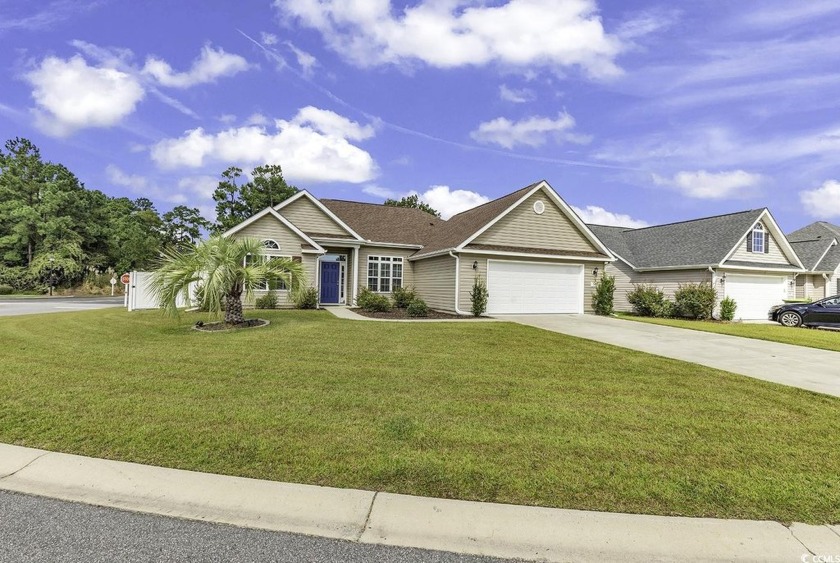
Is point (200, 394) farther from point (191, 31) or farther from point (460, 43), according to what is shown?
point (460, 43)

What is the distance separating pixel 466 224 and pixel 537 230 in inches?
124

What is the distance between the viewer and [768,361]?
342 inches

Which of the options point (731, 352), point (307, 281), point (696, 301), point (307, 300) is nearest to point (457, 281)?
point (307, 300)

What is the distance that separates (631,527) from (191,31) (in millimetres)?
15358

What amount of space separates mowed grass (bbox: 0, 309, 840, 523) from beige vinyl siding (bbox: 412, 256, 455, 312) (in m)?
9.50

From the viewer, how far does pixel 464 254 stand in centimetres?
1731

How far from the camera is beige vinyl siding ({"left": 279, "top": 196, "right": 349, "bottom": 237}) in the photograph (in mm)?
20641

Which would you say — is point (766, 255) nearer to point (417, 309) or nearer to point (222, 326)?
point (417, 309)

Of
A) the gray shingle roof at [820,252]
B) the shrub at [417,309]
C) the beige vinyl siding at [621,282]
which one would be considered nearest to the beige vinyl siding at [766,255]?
the beige vinyl siding at [621,282]

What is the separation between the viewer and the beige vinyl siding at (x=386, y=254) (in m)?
21.1

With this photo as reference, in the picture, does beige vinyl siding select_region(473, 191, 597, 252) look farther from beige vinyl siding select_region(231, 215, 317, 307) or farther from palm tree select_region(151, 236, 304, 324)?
palm tree select_region(151, 236, 304, 324)

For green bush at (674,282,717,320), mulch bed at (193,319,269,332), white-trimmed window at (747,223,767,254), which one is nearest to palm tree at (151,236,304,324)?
mulch bed at (193,319,269,332)

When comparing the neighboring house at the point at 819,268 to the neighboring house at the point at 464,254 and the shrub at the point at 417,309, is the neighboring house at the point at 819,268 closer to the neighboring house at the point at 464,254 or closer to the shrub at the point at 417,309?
the neighboring house at the point at 464,254

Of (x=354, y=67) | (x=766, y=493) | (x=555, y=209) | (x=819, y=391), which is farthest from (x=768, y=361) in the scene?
(x=354, y=67)
